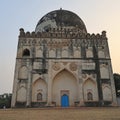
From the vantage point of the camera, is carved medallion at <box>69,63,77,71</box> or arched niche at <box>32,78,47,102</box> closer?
arched niche at <box>32,78,47,102</box>

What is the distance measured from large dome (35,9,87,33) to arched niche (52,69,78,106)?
276 inches

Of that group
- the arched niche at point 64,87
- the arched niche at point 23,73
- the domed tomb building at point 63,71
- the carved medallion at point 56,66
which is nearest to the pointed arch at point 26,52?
the domed tomb building at point 63,71

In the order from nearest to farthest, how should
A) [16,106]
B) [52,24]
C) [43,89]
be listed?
[16,106], [43,89], [52,24]

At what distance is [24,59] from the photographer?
802 inches

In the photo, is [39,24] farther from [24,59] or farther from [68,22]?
[24,59]

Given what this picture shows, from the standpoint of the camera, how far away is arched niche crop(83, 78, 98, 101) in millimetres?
19427

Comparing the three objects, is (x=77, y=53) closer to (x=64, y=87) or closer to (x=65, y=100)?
(x=64, y=87)

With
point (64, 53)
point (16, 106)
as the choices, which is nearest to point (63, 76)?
point (64, 53)

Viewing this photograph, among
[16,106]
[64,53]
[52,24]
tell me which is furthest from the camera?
[52,24]

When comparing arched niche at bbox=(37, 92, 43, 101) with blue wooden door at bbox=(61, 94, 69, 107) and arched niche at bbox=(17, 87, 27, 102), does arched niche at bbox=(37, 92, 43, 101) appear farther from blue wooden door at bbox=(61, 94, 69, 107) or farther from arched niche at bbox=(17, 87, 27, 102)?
blue wooden door at bbox=(61, 94, 69, 107)

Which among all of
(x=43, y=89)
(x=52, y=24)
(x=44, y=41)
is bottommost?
(x=43, y=89)

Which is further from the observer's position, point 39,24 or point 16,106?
point 39,24

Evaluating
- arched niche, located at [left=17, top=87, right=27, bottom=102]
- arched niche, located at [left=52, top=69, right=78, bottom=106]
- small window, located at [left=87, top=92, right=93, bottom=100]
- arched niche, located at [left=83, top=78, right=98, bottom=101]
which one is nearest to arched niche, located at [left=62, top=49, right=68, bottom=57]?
arched niche, located at [left=52, top=69, right=78, bottom=106]

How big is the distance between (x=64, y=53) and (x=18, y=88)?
6.38m
